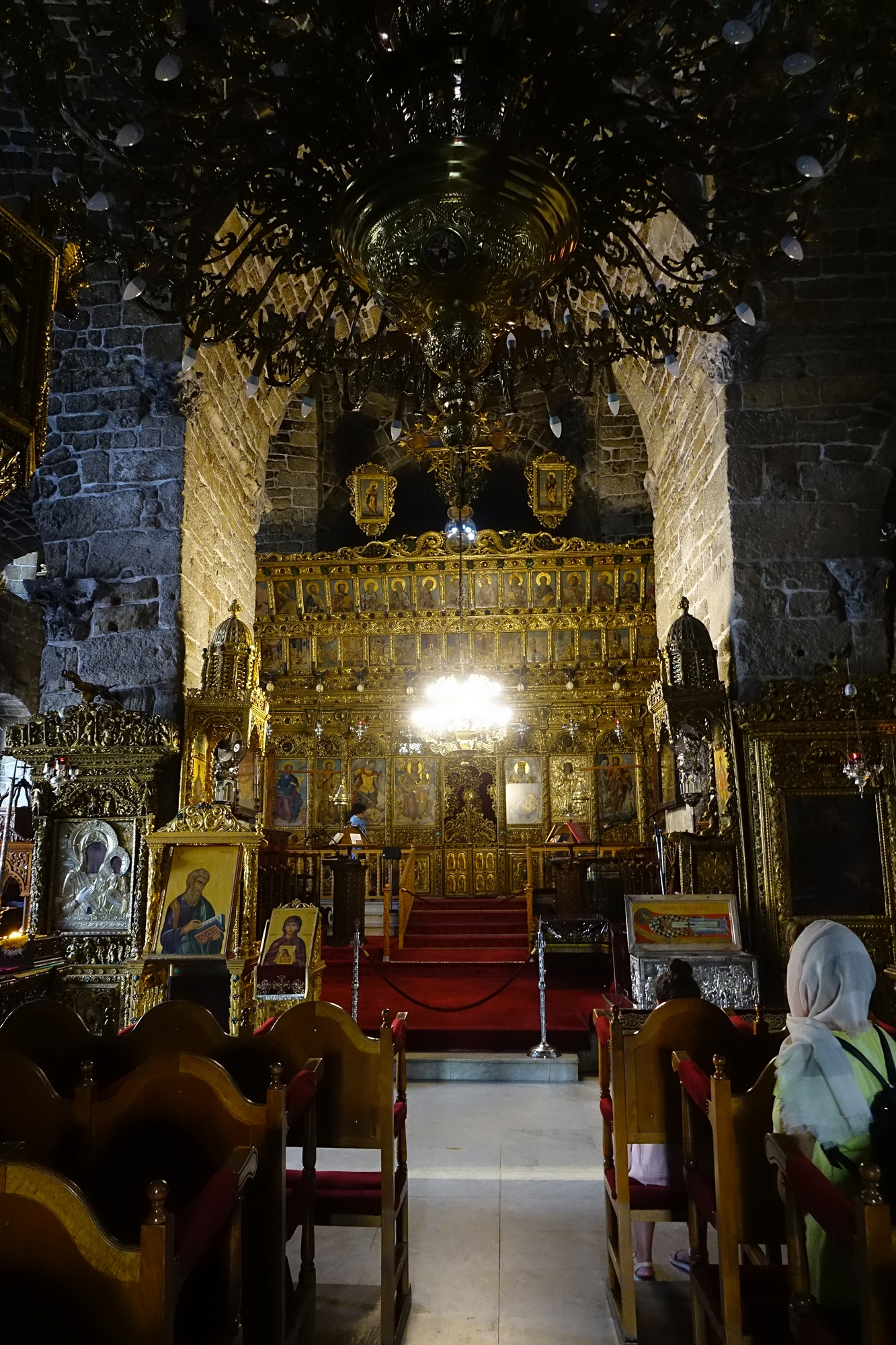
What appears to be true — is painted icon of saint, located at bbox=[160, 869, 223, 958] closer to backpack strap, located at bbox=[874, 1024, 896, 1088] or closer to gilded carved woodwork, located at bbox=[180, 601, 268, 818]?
gilded carved woodwork, located at bbox=[180, 601, 268, 818]

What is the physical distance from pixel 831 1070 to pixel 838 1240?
1.74 feet

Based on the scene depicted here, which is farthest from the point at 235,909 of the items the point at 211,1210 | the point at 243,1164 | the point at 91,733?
the point at 211,1210

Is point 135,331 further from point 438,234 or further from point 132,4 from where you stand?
point 438,234

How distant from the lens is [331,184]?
317cm

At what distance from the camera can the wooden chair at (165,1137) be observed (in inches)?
90.6

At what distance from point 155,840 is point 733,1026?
14.7 ft

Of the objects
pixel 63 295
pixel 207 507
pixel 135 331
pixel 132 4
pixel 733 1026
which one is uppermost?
pixel 135 331

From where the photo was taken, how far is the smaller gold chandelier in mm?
13023

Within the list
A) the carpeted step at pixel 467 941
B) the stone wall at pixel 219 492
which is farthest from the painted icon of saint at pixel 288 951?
the carpeted step at pixel 467 941

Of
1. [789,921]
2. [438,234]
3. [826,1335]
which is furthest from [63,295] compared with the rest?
[789,921]

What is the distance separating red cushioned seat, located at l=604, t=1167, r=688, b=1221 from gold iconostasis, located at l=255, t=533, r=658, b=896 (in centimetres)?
1039

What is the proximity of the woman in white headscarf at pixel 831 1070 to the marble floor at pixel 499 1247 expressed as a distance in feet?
3.72

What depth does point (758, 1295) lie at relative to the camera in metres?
2.48

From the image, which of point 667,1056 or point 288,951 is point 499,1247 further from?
point 288,951
